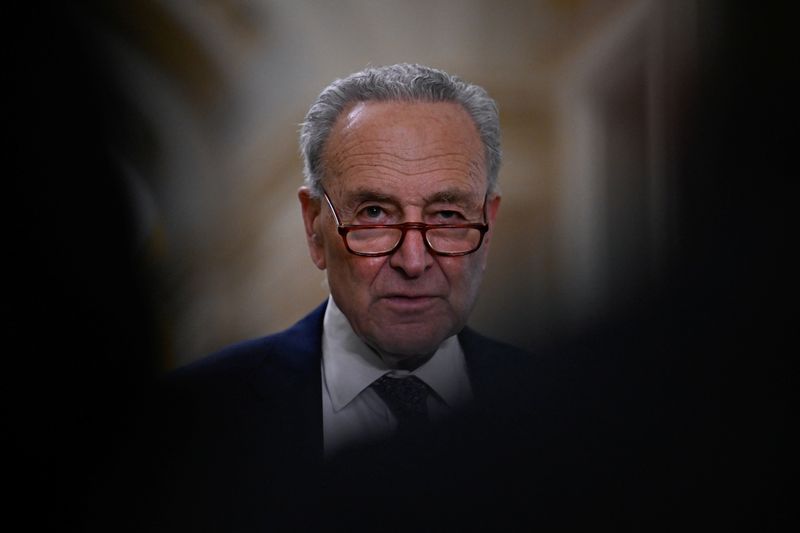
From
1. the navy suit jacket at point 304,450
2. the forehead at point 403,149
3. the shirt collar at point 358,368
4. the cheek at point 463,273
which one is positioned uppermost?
the forehead at point 403,149

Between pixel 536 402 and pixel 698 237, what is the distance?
0.39m

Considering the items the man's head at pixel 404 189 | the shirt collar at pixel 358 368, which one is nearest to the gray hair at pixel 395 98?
the man's head at pixel 404 189

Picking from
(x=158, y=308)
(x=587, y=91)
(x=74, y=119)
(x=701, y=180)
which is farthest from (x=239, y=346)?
(x=701, y=180)

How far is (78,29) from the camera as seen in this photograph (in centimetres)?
136

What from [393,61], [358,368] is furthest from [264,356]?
→ [393,61]

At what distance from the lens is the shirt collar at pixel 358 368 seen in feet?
4.30

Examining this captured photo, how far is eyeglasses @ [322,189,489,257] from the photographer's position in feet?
3.96

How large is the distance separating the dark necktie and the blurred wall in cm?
17

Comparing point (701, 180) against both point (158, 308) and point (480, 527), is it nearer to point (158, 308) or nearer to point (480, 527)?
point (480, 527)

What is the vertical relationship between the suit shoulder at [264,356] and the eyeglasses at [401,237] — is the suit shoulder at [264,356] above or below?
below

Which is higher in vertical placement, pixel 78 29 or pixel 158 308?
pixel 78 29

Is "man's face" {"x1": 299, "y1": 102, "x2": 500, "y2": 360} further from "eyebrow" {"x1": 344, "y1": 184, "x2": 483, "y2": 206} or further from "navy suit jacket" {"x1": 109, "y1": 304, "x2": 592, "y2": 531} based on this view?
"navy suit jacket" {"x1": 109, "y1": 304, "x2": 592, "y2": 531}

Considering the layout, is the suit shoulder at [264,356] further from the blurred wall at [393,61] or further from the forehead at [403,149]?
the forehead at [403,149]

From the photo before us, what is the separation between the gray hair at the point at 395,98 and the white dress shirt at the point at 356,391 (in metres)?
0.25
